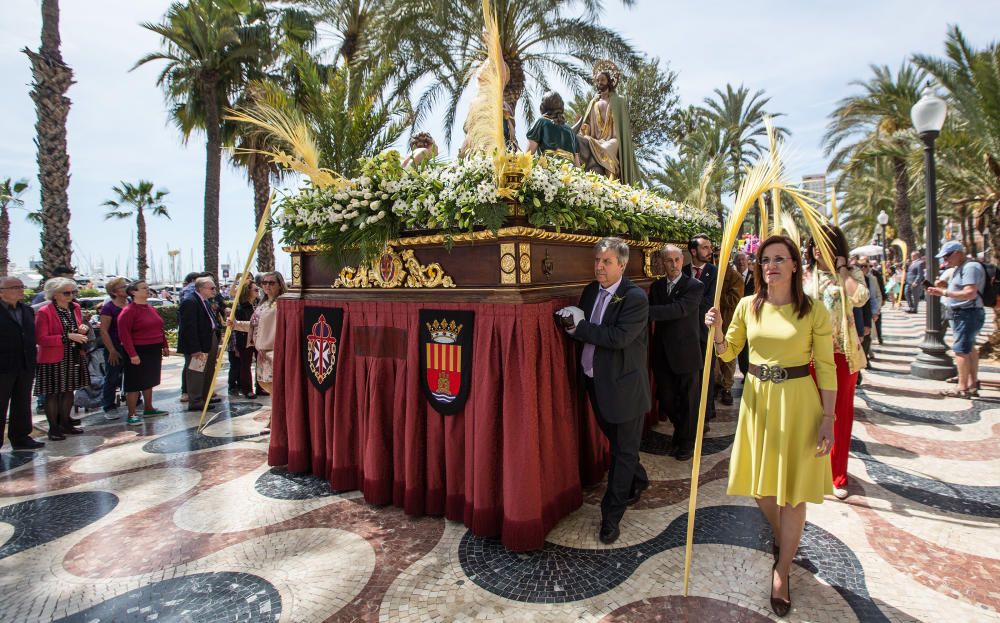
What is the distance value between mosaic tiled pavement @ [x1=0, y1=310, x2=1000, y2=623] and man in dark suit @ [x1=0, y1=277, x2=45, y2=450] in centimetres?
103

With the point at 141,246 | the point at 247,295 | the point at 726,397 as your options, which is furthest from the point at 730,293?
the point at 141,246

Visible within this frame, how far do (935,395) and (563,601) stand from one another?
6.70 metres

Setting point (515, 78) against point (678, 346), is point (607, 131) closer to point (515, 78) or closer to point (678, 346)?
point (678, 346)

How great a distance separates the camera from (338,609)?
2549 mm

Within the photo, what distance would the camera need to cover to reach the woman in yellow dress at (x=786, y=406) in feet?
7.99

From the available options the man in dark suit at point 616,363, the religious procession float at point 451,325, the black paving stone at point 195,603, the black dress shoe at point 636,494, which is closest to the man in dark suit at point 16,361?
the religious procession float at point 451,325

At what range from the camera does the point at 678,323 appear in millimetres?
4488

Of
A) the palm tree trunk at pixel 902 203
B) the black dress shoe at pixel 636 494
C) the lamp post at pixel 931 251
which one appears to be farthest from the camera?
the palm tree trunk at pixel 902 203

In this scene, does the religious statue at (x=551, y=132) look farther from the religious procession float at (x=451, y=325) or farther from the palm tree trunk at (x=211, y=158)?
the palm tree trunk at (x=211, y=158)

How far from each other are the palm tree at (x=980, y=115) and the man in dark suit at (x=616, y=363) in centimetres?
968

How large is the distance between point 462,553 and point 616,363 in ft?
5.00

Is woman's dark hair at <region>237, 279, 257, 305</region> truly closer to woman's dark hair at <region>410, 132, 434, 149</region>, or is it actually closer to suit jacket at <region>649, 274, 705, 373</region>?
woman's dark hair at <region>410, 132, 434, 149</region>

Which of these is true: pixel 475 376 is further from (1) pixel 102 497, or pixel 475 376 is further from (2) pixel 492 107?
(1) pixel 102 497

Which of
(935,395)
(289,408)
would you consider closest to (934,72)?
(935,395)
